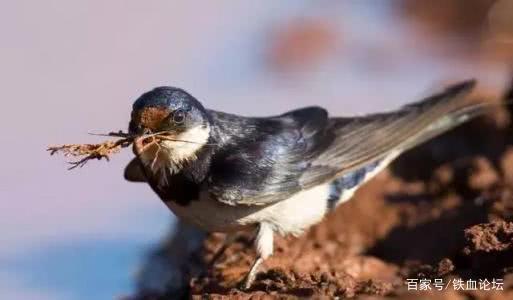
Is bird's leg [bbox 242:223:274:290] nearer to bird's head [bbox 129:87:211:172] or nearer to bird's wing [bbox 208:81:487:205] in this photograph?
bird's wing [bbox 208:81:487:205]

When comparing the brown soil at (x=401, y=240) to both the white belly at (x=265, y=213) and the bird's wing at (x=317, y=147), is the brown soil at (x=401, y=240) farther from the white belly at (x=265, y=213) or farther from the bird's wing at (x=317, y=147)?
the bird's wing at (x=317, y=147)

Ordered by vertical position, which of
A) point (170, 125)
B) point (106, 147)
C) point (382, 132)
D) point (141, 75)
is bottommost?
point (106, 147)

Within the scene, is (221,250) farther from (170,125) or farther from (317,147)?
(170,125)

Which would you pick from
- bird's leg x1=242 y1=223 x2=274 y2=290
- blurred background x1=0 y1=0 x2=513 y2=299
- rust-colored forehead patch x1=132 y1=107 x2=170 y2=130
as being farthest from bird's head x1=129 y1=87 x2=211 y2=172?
blurred background x1=0 y1=0 x2=513 y2=299

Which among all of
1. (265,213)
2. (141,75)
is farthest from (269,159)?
(141,75)

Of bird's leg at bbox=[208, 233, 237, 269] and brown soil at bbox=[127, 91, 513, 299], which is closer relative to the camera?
brown soil at bbox=[127, 91, 513, 299]

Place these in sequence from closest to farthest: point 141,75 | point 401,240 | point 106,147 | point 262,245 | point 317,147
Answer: point 106,147 < point 262,245 < point 317,147 < point 401,240 < point 141,75
